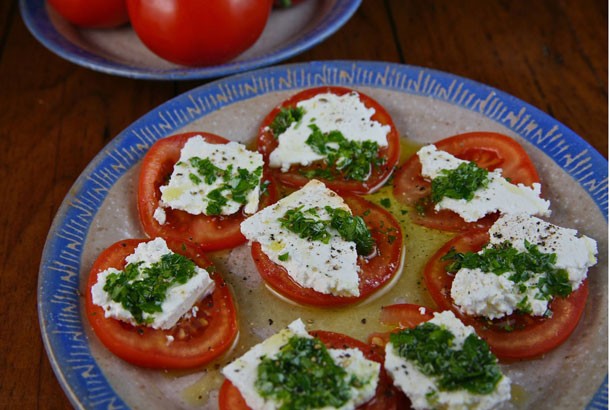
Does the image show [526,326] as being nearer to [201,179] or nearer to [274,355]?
[274,355]

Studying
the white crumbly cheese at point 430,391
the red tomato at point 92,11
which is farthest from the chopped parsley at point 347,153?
the red tomato at point 92,11

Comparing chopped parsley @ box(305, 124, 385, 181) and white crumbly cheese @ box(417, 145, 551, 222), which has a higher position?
white crumbly cheese @ box(417, 145, 551, 222)

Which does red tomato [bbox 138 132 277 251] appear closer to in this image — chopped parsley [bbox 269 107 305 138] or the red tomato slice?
the red tomato slice

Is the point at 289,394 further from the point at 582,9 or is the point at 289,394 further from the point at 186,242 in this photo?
the point at 582,9

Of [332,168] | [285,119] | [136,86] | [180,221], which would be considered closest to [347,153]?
[332,168]

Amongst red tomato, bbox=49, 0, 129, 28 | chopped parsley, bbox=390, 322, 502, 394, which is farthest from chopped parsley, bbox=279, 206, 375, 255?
red tomato, bbox=49, 0, 129, 28

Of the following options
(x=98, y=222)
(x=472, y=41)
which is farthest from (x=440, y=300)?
(x=472, y=41)
